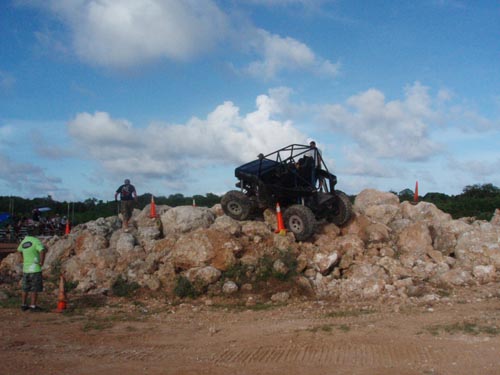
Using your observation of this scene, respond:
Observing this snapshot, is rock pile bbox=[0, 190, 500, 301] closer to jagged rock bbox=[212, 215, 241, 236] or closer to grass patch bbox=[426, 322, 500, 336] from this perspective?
jagged rock bbox=[212, 215, 241, 236]

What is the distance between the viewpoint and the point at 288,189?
39.9ft

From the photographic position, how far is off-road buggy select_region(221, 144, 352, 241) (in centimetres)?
1227

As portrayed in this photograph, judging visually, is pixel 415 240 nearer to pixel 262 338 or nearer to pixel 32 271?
pixel 262 338

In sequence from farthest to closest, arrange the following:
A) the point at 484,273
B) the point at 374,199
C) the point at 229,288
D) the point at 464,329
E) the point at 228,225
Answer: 1. the point at 374,199
2. the point at 228,225
3. the point at 484,273
4. the point at 229,288
5. the point at 464,329

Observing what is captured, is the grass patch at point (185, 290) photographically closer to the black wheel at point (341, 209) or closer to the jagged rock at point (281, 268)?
the jagged rock at point (281, 268)

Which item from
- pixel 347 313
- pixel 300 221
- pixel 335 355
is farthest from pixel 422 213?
pixel 335 355

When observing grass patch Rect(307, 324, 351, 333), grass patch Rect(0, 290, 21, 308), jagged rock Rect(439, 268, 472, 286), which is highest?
jagged rock Rect(439, 268, 472, 286)

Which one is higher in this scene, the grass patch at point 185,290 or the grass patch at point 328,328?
the grass patch at point 185,290

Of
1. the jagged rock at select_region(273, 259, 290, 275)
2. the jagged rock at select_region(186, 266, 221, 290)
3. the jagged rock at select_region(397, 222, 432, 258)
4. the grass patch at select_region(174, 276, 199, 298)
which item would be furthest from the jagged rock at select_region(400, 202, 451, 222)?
the grass patch at select_region(174, 276, 199, 298)

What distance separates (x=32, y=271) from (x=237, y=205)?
5.18 metres

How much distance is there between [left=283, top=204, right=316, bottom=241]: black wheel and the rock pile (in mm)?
199

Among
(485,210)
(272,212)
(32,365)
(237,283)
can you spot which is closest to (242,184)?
(272,212)

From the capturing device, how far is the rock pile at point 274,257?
Result: 10055mm

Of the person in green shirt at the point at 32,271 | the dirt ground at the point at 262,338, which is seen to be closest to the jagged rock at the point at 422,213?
the dirt ground at the point at 262,338
